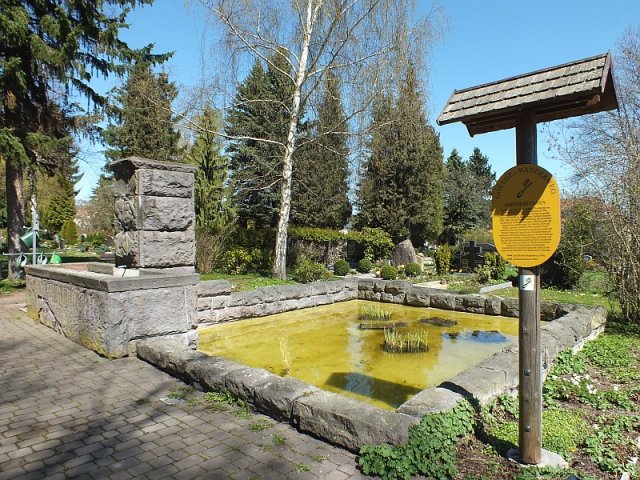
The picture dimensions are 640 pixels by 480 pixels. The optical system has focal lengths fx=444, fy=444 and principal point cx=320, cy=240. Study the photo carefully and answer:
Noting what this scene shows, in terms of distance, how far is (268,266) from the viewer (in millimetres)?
15703

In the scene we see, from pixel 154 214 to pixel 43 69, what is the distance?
9465 mm

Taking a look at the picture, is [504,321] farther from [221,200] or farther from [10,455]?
[221,200]

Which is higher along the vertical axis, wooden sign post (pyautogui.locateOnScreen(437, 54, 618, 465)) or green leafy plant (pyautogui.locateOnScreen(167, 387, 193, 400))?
wooden sign post (pyautogui.locateOnScreen(437, 54, 618, 465))

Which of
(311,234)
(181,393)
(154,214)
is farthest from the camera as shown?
(311,234)

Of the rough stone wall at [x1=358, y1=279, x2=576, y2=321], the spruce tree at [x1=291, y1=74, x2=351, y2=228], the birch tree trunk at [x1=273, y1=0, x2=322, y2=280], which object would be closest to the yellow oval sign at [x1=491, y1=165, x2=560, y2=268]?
the rough stone wall at [x1=358, y1=279, x2=576, y2=321]

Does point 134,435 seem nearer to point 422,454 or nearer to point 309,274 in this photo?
point 422,454

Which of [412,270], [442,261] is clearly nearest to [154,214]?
[412,270]

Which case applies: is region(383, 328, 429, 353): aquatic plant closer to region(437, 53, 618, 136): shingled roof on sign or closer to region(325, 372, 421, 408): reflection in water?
region(325, 372, 421, 408): reflection in water

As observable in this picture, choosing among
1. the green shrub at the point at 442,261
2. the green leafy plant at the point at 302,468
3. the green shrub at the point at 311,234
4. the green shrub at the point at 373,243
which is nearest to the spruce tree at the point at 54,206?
the green shrub at the point at 311,234

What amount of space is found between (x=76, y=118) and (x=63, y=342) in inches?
404

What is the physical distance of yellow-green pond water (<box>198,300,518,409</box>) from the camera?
4945mm

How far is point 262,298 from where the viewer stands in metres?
8.73

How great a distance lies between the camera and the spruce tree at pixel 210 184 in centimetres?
1474

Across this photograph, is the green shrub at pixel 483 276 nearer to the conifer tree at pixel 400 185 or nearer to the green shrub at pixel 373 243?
the green shrub at pixel 373 243
